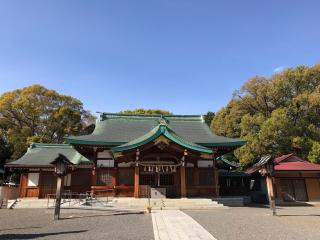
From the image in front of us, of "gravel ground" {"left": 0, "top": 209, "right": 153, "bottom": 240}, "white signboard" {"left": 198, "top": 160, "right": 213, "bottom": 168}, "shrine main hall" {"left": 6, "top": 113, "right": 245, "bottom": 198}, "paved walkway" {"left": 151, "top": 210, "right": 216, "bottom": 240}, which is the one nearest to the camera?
"paved walkway" {"left": 151, "top": 210, "right": 216, "bottom": 240}

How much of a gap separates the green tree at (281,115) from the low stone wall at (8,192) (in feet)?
76.2

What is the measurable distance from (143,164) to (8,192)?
13693 millimetres

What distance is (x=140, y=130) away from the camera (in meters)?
22.9

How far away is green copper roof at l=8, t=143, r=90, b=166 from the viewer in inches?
910

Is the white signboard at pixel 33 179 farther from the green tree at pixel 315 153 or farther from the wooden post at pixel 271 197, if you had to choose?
the green tree at pixel 315 153

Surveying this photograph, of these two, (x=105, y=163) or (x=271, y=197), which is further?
(x=105, y=163)

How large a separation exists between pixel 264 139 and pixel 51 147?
22.6m

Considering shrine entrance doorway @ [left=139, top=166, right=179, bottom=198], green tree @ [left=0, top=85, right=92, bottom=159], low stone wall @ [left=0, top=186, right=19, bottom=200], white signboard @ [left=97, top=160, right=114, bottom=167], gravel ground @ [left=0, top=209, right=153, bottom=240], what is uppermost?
green tree @ [left=0, top=85, right=92, bottom=159]

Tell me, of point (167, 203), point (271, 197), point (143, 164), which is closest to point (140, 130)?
point (143, 164)

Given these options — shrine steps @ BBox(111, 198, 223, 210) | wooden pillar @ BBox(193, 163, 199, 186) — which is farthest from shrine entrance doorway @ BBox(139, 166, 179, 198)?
wooden pillar @ BBox(193, 163, 199, 186)

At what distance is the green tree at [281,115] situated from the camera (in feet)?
90.7

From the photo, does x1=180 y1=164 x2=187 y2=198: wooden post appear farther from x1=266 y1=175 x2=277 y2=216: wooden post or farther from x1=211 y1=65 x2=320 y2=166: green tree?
x1=211 y1=65 x2=320 y2=166: green tree

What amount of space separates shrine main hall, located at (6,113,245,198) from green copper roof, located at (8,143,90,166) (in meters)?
0.25

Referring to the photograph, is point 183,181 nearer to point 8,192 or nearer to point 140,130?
point 140,130
